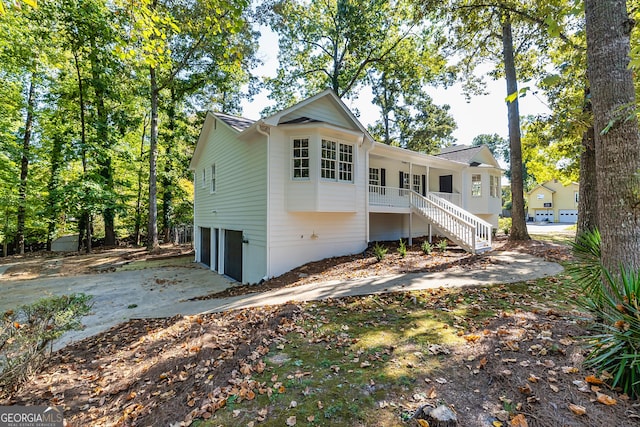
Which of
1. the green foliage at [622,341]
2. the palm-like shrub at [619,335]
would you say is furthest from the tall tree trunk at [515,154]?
→ the green foliage at [622,341]

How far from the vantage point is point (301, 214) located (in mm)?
10078

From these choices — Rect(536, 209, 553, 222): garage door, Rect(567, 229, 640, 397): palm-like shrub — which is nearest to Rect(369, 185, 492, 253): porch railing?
Rect(567, 229, 640, 397): palm-like shrub

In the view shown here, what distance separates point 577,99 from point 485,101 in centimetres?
709

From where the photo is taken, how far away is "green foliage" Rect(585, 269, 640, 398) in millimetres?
2361

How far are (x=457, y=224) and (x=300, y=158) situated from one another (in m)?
6.66

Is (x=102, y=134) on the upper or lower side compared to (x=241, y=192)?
upper

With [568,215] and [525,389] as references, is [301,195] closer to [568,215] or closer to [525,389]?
[525,389]

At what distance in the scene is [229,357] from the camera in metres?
3.81

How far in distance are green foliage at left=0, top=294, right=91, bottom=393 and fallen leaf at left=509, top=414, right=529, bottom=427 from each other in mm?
5421

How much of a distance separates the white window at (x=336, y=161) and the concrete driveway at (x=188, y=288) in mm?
→ 4219

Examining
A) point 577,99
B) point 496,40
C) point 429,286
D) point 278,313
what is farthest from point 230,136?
point 496,40

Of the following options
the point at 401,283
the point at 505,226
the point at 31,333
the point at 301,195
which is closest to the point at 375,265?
the point at 401,283

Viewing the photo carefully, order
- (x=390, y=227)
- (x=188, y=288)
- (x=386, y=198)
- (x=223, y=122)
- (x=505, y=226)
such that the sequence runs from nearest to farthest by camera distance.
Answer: (x=188, y=288)
(x=223, y=122)
(x=386, y=198)
(x=390, y=227)
(x=505, y=226)

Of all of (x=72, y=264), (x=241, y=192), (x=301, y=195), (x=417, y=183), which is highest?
(x=417, y=183)
